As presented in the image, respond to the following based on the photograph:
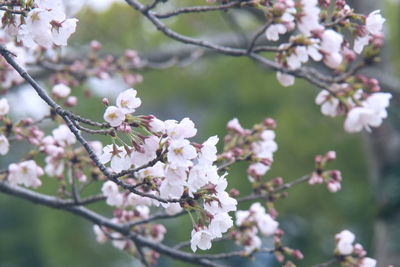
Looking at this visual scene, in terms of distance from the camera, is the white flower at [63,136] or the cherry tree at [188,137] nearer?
the cherry tree at [188,137]

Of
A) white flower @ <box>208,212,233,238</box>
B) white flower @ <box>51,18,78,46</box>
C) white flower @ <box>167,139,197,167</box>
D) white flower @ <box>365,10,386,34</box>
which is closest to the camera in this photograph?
white flower @ <box>167,139,197,167</box>

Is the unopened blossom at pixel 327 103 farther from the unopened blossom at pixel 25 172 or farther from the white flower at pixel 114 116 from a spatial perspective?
the unopened blossom at pixel 25 172

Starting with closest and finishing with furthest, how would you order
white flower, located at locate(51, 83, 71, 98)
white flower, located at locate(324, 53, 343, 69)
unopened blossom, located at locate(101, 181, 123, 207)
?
white flower, located at locate(324, 53, 343, 69) → unopened blossom, located at locate(101, 181, 123, 207) → white flower, located at locate(51, 83, 71, 98)

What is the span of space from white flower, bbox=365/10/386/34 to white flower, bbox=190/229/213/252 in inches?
32.5

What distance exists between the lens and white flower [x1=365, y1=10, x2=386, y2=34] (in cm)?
144

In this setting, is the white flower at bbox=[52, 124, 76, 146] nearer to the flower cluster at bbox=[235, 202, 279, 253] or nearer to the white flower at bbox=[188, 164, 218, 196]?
the flower cluster at bbox=[235, 202, 279, 253]

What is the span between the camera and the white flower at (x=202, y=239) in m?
1.09

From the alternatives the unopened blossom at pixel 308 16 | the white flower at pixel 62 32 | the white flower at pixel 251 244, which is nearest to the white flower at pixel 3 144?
the white flower at pixel 62 32

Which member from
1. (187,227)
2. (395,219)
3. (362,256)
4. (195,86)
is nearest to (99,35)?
(187,227)

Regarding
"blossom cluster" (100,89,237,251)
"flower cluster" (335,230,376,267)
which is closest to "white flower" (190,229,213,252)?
"blossom cluster" (100,89,237,251)

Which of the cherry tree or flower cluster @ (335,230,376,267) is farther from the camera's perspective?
flower cluster @ (335,230,376,267)

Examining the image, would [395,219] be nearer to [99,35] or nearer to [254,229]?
[254,229]

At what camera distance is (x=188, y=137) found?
3.48 feet

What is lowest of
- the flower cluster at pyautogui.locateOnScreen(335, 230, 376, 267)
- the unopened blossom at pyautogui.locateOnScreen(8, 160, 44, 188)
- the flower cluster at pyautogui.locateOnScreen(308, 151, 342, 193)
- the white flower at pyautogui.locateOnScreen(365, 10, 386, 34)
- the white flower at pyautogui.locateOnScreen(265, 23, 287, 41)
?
the flower cluster at pyautogui.locateOnScreen(335, 230, 376, 267)
